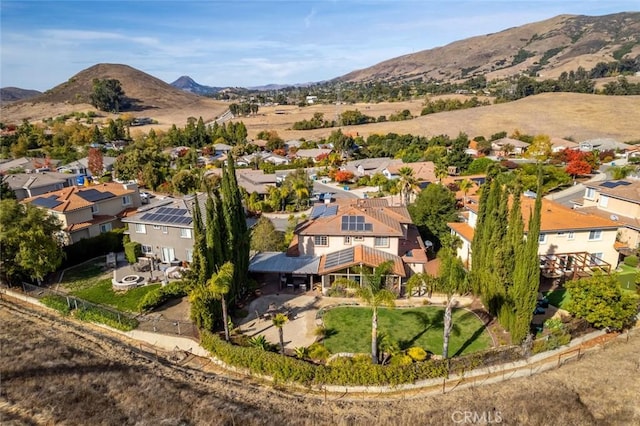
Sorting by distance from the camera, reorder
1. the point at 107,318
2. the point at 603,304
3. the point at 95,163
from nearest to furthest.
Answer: the point at 603,304
the point at 107,318
the point at 95,163

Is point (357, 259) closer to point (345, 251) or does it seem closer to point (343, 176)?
point (345, 251)

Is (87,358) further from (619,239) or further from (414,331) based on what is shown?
(619,239)

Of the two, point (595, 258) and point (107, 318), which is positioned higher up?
point (107, 318)

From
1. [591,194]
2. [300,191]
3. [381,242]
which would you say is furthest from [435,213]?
[300,191]

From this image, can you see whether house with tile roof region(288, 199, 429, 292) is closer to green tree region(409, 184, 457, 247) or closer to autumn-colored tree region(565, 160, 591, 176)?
green tree region(409, 184, 457, 247)

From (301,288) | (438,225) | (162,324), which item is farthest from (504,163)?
(162,324)

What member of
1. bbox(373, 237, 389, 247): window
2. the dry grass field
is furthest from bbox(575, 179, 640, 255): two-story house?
the dry grass field

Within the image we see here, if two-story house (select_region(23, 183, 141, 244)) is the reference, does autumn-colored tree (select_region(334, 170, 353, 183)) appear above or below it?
below

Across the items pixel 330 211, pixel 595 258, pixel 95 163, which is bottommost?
pixel 595 258
